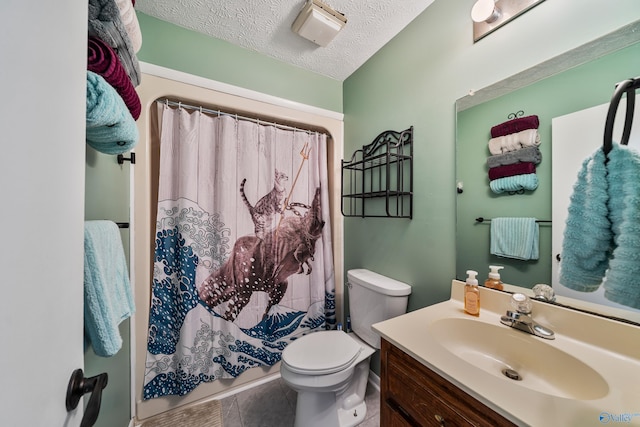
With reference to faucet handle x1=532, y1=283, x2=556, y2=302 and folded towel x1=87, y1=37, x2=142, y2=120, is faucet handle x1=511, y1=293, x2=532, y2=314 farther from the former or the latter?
folded towel x1=87, y1=37, x2=142, y2=120

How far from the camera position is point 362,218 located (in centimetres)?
166

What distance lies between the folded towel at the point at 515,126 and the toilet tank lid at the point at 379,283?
85 cm

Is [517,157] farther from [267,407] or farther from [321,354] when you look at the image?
[267,407]

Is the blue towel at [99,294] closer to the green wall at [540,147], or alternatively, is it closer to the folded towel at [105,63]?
the folded towel at [105,63]

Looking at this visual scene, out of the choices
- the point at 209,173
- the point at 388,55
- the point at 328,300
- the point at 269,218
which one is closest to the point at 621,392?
the point at 328,300

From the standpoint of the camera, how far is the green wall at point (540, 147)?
2.33ft

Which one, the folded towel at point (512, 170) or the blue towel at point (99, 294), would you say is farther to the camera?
the folded towel at point (512, 170)

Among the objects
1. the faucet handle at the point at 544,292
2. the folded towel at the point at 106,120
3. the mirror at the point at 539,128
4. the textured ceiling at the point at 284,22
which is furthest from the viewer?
the textured ceiling at the point at 284,22

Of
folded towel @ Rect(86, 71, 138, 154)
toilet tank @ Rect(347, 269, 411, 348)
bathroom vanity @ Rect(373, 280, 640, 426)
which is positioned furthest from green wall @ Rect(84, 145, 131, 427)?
toilet tank @ Rect(347, 269, 411, 348)

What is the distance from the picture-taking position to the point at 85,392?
1.38ft

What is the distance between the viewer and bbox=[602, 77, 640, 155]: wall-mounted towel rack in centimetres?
57

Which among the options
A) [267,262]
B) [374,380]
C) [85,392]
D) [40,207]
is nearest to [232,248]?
[267,262]

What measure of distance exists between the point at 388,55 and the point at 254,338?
2047 millimetres

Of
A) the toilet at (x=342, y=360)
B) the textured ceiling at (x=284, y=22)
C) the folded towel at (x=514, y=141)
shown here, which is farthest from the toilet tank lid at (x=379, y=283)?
the textured ceiling at (x=284, y=22)
